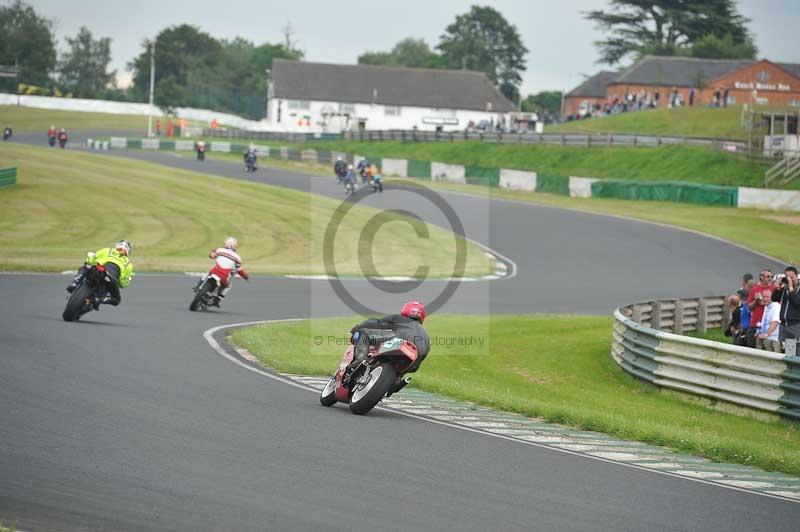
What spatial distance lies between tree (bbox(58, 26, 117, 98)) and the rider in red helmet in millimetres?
166944

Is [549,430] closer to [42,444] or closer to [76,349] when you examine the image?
[42,444]

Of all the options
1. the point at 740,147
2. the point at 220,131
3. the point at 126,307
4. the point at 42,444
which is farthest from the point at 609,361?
the point at 220,131

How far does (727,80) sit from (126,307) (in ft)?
295

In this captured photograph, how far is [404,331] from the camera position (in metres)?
11.0

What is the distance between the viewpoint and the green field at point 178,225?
34.9m

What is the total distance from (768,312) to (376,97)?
3849 inches

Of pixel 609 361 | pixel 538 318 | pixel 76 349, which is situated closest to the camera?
pixel 76 349

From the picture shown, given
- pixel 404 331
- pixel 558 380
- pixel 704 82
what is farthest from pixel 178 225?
pixel 704 82

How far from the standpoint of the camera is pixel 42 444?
27.1ft

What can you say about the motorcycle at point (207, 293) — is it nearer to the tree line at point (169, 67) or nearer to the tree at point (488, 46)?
the tree line at point (169, 67)

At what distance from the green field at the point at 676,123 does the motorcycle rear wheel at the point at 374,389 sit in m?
63.5

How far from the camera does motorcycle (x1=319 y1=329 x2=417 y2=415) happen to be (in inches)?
428

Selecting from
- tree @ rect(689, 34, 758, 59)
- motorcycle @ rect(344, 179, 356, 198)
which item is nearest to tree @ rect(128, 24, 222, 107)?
tree @ rect(689, 34, 758, 59)

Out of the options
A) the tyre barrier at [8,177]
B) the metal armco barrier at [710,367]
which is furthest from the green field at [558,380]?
the tyre barrier at [8,177]
